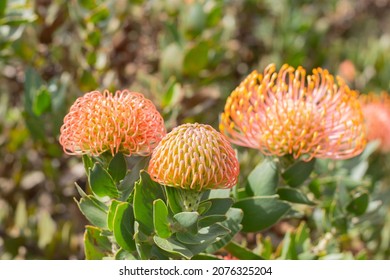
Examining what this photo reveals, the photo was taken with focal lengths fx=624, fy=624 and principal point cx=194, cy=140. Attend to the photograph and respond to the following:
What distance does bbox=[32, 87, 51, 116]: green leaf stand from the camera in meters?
1.53

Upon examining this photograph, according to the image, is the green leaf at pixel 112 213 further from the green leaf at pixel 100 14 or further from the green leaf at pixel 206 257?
the green leaf at pixel 100 14

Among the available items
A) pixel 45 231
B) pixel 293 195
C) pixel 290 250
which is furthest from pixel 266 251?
pixel 45 231

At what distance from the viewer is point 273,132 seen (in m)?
1.23

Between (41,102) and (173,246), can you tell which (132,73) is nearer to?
(41,102)

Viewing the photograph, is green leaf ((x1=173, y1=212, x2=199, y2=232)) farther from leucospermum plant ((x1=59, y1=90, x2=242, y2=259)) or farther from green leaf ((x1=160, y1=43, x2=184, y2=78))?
green leaf ((x1=160, y1=43, x2=184, y2=78))

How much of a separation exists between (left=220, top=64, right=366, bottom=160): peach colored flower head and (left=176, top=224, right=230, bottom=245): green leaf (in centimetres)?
25

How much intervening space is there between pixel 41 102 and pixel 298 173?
668 mm

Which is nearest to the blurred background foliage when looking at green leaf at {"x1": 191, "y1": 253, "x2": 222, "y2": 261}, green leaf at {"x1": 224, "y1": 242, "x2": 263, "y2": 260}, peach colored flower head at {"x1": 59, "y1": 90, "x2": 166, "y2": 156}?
green leaf at {"x1": 224, "y1": 242, "x2": 263, "y2": 260}

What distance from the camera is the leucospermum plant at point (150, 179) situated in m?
1.00

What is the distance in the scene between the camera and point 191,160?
100 cm

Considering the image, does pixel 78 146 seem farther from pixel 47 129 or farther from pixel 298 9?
pixel 298 9

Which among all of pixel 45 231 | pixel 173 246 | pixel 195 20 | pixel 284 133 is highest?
pixel 195 20
